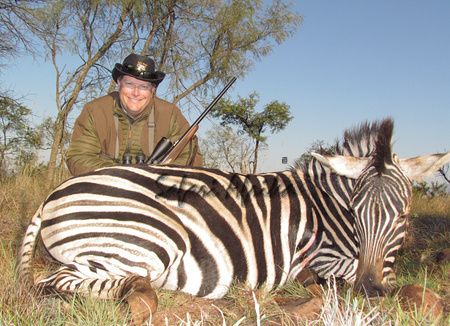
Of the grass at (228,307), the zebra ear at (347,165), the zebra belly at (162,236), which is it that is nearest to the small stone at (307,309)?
the grass at (228,307)

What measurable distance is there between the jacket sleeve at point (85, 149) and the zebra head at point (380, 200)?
241cm

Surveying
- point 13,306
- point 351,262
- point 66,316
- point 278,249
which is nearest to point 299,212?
point 278,249

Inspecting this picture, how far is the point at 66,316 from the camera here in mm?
1720

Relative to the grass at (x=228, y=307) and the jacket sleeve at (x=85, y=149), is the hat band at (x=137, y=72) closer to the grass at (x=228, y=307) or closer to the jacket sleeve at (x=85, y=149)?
the jacket sleeve at (x=85, y=149)

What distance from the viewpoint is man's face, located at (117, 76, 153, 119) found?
12.9ft

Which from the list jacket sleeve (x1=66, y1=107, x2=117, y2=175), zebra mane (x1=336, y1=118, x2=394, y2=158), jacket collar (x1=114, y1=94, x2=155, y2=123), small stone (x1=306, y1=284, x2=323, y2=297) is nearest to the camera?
small stone (x1=306, y1=284, x2=323, y2=297)

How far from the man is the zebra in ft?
5.42

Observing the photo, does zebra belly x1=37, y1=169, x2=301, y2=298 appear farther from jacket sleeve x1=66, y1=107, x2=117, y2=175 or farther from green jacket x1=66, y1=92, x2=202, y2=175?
green jacket x1=66, y1=92, x2=202, y2=175

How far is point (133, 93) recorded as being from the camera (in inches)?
155

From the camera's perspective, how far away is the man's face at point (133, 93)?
3.94 metres

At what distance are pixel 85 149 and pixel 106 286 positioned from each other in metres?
2.26

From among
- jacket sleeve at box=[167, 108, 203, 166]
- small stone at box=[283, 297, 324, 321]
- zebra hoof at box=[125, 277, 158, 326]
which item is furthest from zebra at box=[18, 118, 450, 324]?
jacket sleeve at box=[167, 108, 203, 166]

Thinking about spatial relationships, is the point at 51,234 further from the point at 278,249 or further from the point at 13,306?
the point at 278,249

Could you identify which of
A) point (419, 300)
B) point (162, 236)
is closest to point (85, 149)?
point (162, 236)
